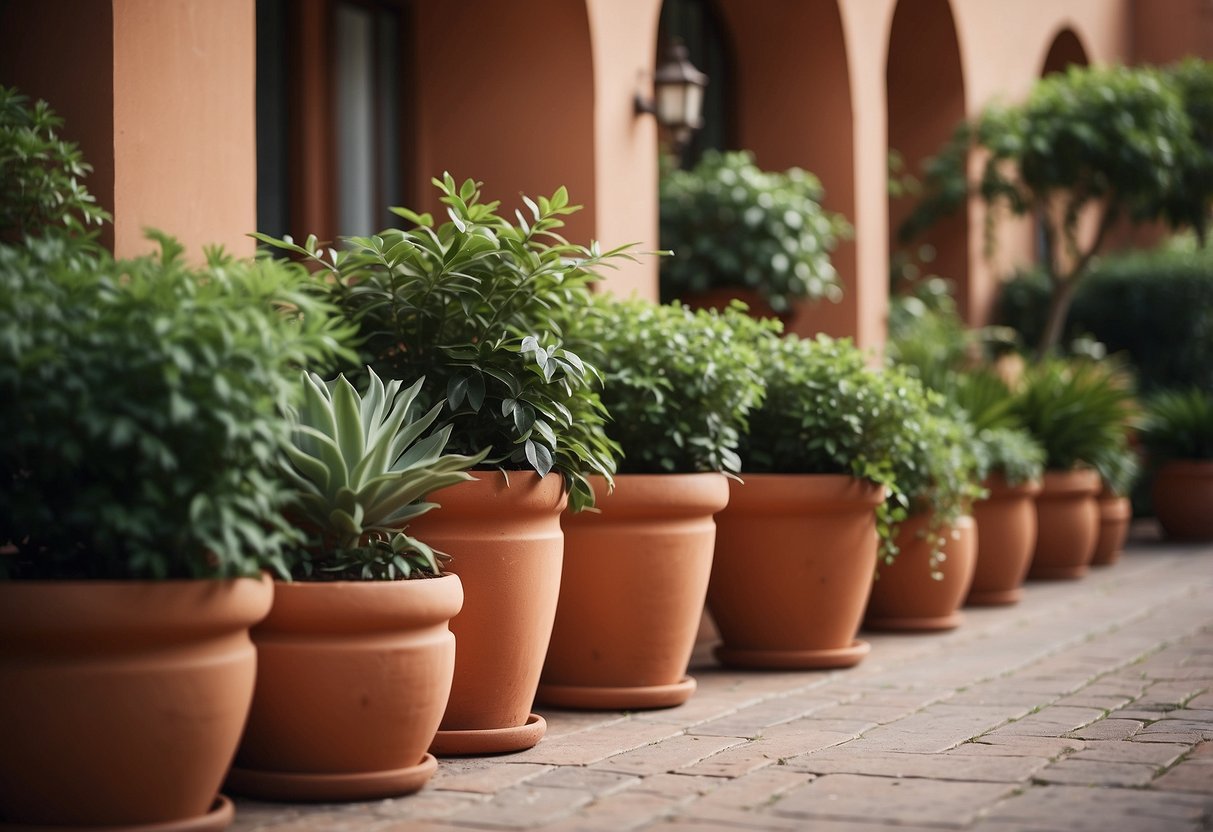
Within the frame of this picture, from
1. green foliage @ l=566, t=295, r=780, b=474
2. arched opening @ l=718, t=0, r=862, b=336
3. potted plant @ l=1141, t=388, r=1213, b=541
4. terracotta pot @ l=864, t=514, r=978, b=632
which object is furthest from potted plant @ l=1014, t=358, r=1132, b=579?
green foliage @ l=566, t=295, r=780, b=474

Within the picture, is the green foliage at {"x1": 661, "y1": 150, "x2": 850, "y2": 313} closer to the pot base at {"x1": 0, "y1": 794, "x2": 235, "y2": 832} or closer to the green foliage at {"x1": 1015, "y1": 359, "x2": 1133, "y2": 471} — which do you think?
the green foliage at {"x1": 1015, "y1": 359, "x2": 1133, "y2": 471}

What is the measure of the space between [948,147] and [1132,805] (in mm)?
7532

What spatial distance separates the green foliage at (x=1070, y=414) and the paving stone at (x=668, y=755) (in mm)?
4815

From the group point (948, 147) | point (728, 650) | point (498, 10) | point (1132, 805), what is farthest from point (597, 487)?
point (948, 147)

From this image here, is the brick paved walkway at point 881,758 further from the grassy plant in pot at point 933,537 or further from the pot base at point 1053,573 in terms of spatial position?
the pot base at point 1053,573

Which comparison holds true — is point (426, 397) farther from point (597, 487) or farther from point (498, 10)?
point (498, 10)

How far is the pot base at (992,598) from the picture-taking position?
317 inches

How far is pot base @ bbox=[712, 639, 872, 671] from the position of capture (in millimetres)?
5898

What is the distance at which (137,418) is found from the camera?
3129mm

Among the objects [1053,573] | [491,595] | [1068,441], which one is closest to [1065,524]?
[1053,573]

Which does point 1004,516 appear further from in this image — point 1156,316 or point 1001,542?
point 1156,316

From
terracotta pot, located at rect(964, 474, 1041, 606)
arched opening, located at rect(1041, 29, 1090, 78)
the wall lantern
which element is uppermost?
arched opening, located at rect(1041, 29, 1090, 78)

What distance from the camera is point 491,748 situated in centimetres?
426

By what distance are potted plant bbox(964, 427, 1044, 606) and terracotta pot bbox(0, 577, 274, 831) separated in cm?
→ 529
